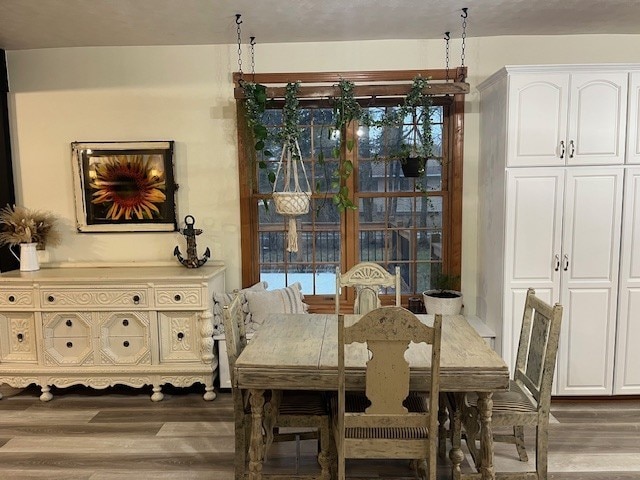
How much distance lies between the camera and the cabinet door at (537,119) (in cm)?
323

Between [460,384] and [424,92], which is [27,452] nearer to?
[460,384]

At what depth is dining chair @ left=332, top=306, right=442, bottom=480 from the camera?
1908mm

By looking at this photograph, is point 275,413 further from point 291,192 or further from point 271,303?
Answer: point 291,192

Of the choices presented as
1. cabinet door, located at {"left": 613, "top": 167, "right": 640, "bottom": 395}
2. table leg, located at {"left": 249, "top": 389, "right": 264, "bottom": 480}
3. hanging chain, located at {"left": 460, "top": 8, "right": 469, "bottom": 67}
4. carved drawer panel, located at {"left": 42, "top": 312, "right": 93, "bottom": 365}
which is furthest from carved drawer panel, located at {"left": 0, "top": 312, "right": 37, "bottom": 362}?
cabinet door, located at {"left": 613, "top": 167, "right": 640, "bottom": 395}

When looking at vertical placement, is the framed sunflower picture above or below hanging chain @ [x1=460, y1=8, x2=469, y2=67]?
below

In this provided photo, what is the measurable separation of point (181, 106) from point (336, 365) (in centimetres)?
264

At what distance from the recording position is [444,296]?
379 cm

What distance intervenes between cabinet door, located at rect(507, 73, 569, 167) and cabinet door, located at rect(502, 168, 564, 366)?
0.09 meters

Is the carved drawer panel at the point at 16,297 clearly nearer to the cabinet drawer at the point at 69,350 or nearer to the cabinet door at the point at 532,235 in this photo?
the cabinet drawer at the point at 69,350

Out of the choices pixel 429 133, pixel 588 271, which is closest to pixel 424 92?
pixel 429 133

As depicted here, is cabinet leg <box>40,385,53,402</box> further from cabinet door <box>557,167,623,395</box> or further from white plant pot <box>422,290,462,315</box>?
cabinet door <box>557,167,623,395</box>

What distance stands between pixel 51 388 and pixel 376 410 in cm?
297

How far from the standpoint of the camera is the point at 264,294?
3717 millimetres

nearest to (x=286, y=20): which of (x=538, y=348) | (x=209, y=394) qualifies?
(x=538, y=348)
